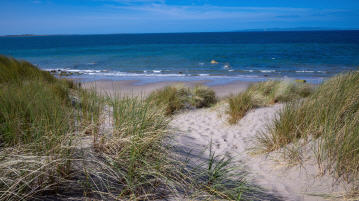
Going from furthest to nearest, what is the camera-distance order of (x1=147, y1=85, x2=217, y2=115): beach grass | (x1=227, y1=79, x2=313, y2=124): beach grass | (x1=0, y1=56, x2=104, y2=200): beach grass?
(x1=147, y1=85, x2=217, y2=115): beach grass
(x1=227, y1=79, x2=313, y2=124): beach grass
(x1=0, y1=56, x2=104, y2=200): beach grass

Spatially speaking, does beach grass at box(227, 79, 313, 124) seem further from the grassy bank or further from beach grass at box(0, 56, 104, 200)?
beach grass at box(0, 56, 104, 200)

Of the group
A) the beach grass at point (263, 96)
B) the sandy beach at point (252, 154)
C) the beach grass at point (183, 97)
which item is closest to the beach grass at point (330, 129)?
the sandy beach at point (252, 154)

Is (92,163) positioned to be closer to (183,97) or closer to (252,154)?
(252,154)

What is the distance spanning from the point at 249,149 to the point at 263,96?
12.9ft

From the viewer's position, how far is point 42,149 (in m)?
2.63

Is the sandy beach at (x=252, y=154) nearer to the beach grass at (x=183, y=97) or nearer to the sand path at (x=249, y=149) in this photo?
the sand path at (x=249, y=149)

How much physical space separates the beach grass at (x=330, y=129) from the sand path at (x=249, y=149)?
251mm

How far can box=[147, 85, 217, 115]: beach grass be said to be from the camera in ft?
27.1

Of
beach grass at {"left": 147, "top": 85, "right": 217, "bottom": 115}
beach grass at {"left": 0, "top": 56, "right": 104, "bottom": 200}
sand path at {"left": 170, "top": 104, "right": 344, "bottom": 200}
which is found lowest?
sand path at {"left": 170, "top": 104, "right": 344, "bottom": 200}

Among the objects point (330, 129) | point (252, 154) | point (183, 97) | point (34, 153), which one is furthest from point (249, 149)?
point (183, 97)

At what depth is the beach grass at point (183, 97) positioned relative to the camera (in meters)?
8.25

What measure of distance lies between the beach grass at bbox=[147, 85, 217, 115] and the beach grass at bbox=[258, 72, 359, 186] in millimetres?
4110

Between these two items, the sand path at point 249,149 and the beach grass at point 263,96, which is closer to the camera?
the sand path at point 249,149

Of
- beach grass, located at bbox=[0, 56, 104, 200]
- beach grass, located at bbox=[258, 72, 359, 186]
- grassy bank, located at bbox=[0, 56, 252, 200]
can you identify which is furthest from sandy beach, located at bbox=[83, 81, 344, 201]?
beach grass, located at bbox=[0, 56, 104, 200]
